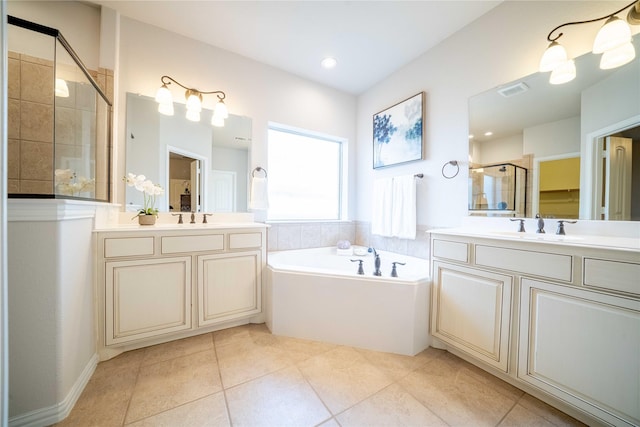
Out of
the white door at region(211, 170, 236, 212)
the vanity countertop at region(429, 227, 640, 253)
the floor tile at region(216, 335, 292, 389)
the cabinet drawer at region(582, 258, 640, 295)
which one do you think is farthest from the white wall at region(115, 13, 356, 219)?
the cabinet drawer at region(582, 258, 640, 295)

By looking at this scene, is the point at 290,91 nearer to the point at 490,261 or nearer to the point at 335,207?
the point at 335,207

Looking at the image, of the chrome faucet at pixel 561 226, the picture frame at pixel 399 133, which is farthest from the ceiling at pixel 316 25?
the chrome faucet at pixel 561 226

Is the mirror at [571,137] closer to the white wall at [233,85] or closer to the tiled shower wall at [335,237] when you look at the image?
the tiled shower wall at [335,237]

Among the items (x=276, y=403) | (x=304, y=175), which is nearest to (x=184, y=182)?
(x=304, y=175)

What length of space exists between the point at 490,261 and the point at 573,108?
3.66 feet

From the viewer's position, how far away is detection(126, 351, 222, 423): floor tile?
1172mm

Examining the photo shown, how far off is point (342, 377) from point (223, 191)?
1.84 metres

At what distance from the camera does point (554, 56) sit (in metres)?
1.37

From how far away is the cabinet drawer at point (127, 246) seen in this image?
58.9 inches

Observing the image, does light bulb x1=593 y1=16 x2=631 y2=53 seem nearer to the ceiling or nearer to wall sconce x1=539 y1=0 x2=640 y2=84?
wall sconce x1=539 y1=0 x2=640 y2=84

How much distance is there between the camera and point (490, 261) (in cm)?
137

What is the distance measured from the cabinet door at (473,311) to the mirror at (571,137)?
64cm

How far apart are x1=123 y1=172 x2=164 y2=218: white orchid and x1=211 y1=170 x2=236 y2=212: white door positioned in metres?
0.43

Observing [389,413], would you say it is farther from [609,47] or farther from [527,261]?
[609,47]
